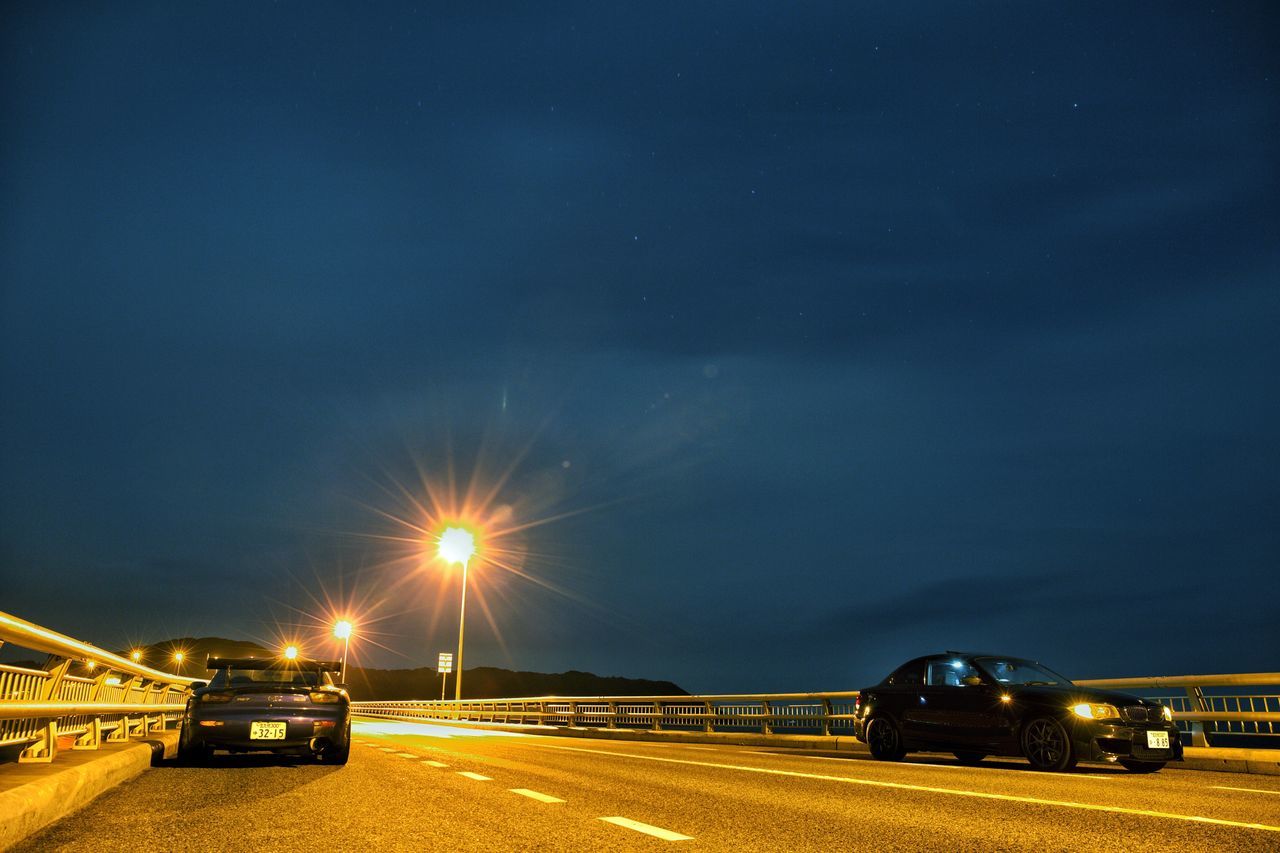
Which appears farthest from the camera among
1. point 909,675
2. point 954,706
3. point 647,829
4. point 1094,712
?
point 909,675

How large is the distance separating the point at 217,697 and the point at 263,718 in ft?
2.01

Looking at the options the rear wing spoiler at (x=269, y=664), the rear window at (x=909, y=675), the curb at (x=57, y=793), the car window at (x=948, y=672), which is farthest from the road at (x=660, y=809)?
the rear window at (x=909, y=675)

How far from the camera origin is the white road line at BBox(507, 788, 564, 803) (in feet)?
29.2

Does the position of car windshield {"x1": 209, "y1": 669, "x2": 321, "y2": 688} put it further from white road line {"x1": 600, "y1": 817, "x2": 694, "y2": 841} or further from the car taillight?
white road line {"x1": 600, "y1": 817, "x2": 694, "y2": 841}

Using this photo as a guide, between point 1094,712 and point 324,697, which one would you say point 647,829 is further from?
point 1094,712

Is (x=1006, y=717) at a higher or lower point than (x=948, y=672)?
lower

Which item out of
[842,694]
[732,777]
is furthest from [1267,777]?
[842,694]

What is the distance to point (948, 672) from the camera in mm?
15484

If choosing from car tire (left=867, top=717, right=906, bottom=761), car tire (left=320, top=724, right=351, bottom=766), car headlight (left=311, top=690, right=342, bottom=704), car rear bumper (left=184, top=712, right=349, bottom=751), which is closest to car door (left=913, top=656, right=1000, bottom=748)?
car tire (left=867, top=717, right=906, bottom=761)

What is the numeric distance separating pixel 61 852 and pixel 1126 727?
39.8ft

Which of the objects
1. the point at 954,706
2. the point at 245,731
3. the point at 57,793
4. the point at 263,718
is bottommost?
the point at 57,793

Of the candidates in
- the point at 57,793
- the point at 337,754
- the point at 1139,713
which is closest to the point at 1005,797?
the point at 1139,713

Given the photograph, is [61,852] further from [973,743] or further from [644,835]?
[973,743]

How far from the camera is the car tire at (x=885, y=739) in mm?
15930
